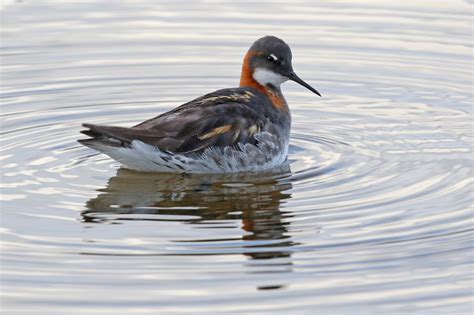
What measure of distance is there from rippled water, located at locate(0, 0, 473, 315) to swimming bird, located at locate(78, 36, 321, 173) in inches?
8.8

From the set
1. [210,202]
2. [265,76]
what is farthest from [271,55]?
[210,202]

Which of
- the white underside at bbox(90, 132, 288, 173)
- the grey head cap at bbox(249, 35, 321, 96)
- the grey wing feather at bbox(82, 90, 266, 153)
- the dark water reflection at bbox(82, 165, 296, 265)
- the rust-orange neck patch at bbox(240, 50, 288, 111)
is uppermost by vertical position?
the grey head cap at bbox(249, 35, 321, 96)

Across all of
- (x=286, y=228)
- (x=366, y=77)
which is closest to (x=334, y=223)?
(x=286, y=228)

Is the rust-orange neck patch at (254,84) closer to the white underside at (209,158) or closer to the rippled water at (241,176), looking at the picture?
the rippled water at (241,176)

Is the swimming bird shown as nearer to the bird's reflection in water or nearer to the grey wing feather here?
the grey wing feather

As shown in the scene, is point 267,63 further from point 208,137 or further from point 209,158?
point 209,158

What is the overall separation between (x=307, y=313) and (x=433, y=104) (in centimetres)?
713

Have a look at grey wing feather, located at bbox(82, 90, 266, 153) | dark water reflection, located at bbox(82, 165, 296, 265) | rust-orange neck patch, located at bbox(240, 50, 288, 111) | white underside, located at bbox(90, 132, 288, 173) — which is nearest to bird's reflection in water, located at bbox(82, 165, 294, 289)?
dark water reflection, located at bbox(82, 165, 296, 265)

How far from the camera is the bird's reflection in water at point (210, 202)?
10.9m

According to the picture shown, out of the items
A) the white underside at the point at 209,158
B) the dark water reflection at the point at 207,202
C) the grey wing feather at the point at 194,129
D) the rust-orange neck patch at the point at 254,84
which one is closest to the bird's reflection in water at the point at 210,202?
the dark water reflection at the point at 207,202

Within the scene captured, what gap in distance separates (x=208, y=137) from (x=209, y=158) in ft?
0.80

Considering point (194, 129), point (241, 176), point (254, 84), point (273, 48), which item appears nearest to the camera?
point (194, 129)

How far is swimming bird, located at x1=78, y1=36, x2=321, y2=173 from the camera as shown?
1267 centimetres

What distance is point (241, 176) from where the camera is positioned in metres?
13.3
